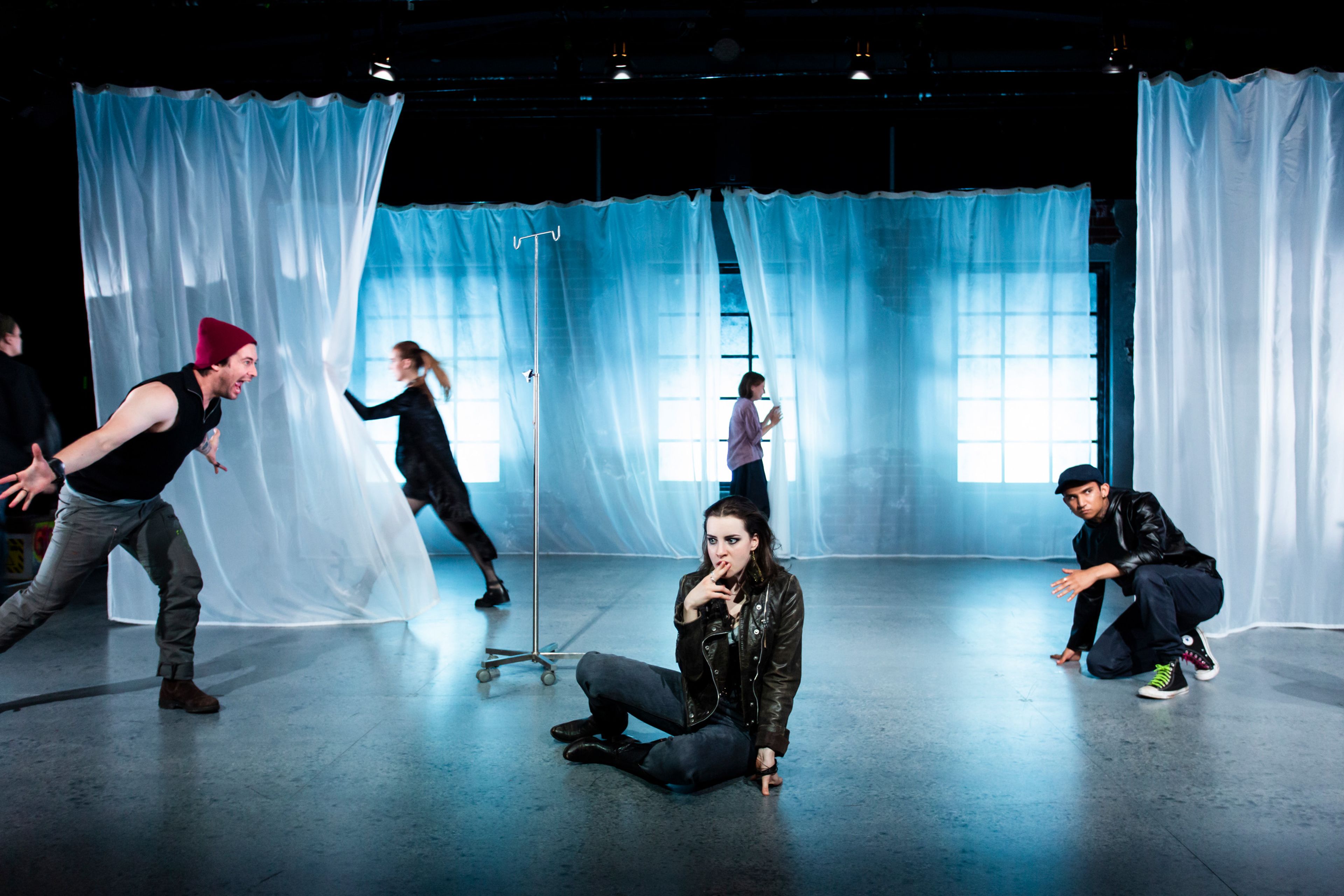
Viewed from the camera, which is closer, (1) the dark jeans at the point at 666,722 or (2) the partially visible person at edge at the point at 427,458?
(1) the dark jeans at the point at 666,722

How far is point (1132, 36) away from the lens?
5.70 m

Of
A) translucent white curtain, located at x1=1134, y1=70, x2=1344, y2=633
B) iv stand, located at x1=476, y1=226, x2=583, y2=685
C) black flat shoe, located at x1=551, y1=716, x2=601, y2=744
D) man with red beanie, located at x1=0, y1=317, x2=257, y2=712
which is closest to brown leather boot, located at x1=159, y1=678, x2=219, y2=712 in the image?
man with red beanie, located at x1=0, y1=317, x2=257, y2=712

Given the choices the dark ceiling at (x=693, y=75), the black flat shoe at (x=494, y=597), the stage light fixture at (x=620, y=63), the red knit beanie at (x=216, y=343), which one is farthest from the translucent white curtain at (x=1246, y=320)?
the red knit beanie at (x=216, y=343)

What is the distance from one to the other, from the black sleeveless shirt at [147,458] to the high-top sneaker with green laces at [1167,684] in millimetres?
3159

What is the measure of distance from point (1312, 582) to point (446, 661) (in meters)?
3.78

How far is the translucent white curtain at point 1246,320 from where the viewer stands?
156 inches

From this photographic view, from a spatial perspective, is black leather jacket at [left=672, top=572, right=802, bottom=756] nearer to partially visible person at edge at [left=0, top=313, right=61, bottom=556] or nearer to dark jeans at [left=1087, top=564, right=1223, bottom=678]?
dark jeans at [left=1087, top=564, right=1223, bottom=678]

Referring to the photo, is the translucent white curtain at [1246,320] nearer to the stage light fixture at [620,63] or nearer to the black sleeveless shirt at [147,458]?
the stage light fixture at [620,63]

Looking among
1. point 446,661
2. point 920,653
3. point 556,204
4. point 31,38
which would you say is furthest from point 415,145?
point 920,653

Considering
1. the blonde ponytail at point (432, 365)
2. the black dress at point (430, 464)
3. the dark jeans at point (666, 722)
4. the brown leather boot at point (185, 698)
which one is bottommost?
the brown leather boot at point (185, 698)

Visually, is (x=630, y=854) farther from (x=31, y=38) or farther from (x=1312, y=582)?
(x=31, y=38)

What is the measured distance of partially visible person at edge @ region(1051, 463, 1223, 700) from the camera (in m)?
3.07

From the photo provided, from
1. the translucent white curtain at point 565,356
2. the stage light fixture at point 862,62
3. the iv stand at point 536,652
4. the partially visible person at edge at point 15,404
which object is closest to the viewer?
the iv stand at point 536,652

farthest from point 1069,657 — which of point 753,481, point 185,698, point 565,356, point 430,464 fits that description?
point 565,356
